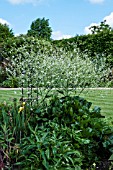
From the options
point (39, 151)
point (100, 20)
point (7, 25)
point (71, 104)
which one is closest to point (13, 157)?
point (39, 151)

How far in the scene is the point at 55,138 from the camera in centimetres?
273

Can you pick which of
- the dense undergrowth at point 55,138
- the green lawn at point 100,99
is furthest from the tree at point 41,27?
the dense undergrowth at point 55,138

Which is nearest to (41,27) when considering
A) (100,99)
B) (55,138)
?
(100,99)

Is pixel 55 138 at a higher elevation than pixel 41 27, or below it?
below

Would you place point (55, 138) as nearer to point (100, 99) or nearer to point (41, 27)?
point (100, 99)

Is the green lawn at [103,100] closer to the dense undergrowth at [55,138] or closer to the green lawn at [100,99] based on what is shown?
the green lawn at [100,99]

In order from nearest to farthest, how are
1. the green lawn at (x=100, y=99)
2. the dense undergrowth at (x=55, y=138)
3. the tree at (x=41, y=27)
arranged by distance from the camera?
1. the dense undergrowth at (x=55, y=138)
2. the green lawn at (x=100, y=99)
3. the tree at (x=41, y=27)

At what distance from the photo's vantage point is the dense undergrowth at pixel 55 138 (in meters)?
2.61

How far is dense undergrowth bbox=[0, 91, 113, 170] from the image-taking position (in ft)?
8.57

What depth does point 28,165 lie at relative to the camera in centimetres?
261

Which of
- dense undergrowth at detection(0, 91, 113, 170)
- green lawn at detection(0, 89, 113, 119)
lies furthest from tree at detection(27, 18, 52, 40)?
dense undergrowth at detection(0, 91, 113, 170)

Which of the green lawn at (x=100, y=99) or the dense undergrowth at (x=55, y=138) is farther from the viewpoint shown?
the green lawn at (x=100, y=99)

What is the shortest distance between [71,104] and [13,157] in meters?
0.85

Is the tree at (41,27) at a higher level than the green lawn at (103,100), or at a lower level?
higher
